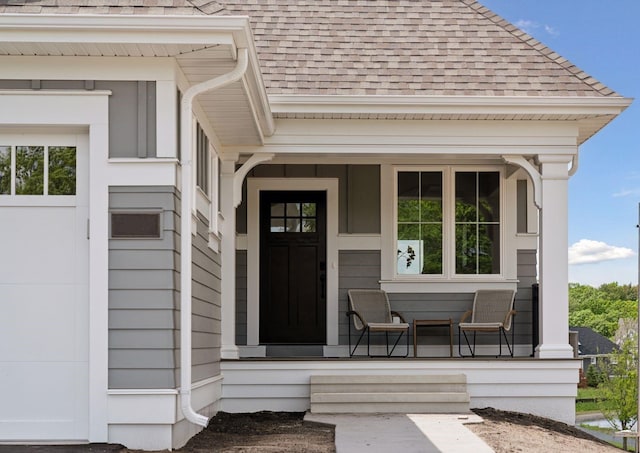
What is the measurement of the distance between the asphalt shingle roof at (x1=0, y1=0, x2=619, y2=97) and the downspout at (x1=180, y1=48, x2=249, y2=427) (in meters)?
2.82

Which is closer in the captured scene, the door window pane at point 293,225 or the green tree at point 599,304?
the door window pane at point 293,225

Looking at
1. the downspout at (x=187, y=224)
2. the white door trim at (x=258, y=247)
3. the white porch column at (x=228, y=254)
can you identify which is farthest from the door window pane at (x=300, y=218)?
the downspout at (x=187, y=224)

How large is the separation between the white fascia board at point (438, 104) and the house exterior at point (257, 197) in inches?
0.8

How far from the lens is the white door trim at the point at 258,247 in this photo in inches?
451

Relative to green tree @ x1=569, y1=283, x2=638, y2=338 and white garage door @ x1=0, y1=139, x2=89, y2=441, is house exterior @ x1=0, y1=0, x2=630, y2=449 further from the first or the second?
green tree @ x1=569, y1=283, x2=638, y2=338

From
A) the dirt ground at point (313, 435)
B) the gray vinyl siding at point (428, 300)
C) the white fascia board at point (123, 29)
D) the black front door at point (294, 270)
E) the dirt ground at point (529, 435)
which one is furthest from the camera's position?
the black front door at point (294, 270)

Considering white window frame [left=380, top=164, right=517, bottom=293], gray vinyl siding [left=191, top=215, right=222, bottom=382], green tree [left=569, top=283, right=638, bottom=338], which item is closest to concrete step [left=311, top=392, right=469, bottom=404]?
gray vinyl siding [left=191, top=215, right=222, bottom=382]

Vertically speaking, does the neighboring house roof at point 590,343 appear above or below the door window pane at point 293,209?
below

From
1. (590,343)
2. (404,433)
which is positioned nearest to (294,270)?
(404,433)

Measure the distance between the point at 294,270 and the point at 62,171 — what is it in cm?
527

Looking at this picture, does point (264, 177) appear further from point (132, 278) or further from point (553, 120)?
point (132, 278)

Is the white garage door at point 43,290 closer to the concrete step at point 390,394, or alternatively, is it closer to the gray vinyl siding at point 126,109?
the gray vinyl siding at point 126,109

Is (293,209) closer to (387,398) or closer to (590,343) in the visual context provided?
(387,398)

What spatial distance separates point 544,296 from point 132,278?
4.76 meters
